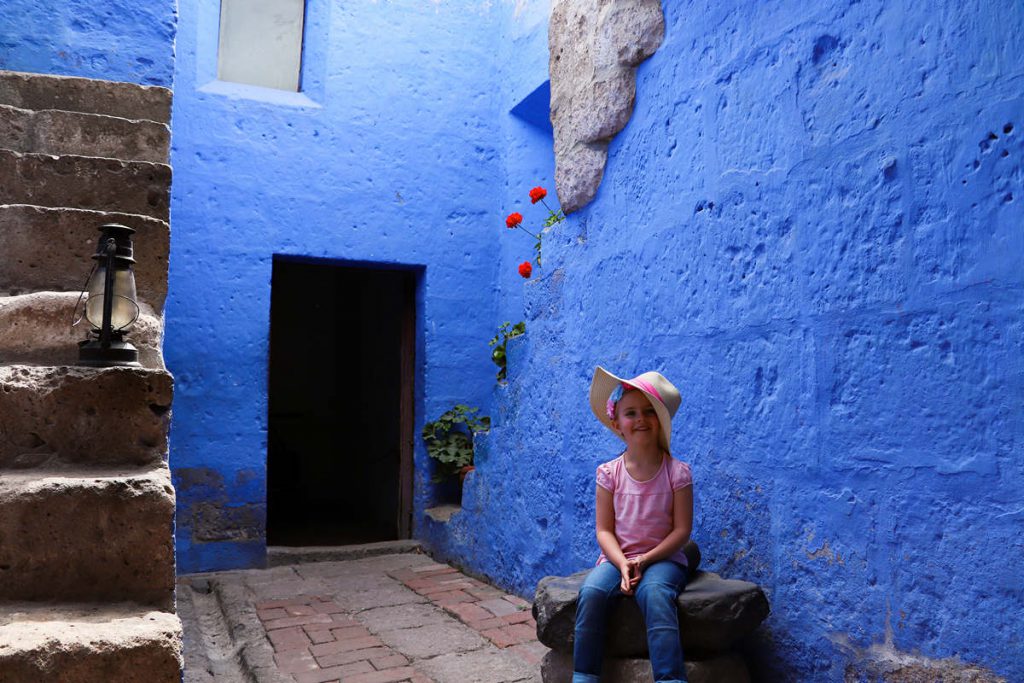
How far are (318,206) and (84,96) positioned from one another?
1.98m

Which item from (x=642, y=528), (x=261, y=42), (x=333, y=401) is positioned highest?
(x=261, y=42)

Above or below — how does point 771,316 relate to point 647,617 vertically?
above

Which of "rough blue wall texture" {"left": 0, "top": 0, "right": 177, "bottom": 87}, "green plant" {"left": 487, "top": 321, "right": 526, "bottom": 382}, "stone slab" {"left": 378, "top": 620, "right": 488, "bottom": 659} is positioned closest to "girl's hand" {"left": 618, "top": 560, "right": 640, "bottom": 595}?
"stone slab" {"left": 378, "top": 620, "right": 488, "bottom": 659}

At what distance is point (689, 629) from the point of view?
7.89 feet

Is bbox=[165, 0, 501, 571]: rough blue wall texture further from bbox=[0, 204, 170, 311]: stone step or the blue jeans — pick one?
the blue jeans

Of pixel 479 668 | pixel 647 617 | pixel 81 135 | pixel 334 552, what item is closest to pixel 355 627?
pixel 479 668

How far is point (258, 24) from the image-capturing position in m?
5.83

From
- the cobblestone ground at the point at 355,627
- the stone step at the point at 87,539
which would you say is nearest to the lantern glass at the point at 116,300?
the stone step at the point at 87,539

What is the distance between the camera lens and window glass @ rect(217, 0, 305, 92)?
574 cm

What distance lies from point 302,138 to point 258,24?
1.06m

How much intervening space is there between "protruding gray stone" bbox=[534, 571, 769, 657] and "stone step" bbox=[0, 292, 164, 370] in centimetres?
153

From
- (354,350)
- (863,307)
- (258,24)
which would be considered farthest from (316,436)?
(863,307)

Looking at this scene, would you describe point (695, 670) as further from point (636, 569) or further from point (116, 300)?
point (116, 300)

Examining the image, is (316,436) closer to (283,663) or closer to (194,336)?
(194,336)
